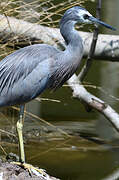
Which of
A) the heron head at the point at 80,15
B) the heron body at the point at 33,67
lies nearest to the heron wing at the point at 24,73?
the heron body at the point at 33,67

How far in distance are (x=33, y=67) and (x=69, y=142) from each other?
1.88 m

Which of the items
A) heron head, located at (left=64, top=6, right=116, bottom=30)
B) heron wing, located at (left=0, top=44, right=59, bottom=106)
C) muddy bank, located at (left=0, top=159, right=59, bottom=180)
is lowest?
muddy bank, located at (left=0, top=159, right=59, bottom=180)

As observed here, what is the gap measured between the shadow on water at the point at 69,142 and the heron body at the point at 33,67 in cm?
114

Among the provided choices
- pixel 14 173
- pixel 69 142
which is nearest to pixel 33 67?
pixel 14 173

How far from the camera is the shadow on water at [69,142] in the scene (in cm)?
444

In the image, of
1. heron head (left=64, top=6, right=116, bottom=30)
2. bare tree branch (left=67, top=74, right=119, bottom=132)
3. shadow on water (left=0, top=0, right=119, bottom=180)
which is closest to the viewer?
heron head (left=64, top=6, right=116, bottom=30)

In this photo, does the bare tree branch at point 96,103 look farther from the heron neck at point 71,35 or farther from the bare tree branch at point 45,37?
the heron neck at point 71,35

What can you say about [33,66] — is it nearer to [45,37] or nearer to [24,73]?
[24,73]

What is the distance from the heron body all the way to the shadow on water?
114 centimetres

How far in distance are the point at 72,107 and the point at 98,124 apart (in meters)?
0.75

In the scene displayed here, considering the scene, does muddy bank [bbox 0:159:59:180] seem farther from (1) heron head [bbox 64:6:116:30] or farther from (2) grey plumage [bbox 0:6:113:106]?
(1) heron head [bbox 64:6:116:30]

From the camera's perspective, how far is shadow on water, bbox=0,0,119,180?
4.44 meters

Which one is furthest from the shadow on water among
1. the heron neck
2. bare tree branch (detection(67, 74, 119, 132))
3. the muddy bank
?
the heron neck

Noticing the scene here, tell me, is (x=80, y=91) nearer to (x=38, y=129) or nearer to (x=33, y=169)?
(x=38, y=129)
